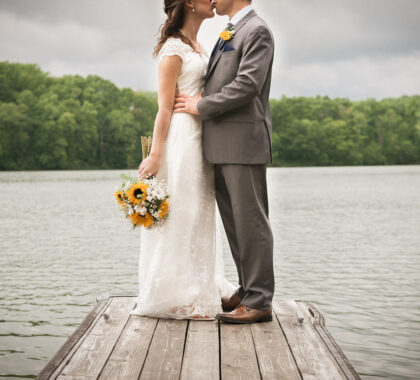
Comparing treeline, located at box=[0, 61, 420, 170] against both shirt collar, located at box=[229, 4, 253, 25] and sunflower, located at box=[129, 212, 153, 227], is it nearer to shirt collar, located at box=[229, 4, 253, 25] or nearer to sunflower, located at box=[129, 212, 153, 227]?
sunflower, located at box=[129, 212, 153, 227]

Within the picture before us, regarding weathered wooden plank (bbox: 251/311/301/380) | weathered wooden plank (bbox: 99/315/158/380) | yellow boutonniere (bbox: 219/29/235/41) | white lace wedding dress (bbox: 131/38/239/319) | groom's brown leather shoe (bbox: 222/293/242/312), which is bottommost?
weathered wooden plank (bbox: 99/315/158/380)

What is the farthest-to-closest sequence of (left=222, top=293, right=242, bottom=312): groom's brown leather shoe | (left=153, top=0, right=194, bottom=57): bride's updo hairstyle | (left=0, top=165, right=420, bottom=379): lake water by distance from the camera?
(left=0, top=165, right=420, bottom=379): lake water → (left=222, top=293, right=242, bottom=312): groom's brown leather shoe → (left=153, top=0, right=194, bottom=57): bride's updo hairstyle

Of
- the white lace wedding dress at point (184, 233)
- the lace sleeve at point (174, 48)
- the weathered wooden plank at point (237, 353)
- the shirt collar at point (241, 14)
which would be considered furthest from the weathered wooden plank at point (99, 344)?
the shirt collar at point (241, 14)

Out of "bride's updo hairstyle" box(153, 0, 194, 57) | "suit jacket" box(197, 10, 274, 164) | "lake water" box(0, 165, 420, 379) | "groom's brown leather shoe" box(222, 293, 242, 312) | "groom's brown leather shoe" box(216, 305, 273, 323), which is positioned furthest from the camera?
"lake water" box(0, 165, 420, 379)

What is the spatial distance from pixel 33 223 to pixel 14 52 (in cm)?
8805

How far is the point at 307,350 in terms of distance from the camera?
3.28m

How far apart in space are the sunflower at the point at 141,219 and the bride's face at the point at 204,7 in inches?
55.1

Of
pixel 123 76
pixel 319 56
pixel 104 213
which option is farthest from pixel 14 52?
pixel 104 213

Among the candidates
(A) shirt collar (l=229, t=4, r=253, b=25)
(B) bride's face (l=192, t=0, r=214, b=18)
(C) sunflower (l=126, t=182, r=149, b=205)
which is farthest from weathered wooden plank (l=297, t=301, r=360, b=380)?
(B) bride's face (l=192, t=0, r=214, b=18)

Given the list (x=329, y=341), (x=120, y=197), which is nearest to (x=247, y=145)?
(x=120, y=197)

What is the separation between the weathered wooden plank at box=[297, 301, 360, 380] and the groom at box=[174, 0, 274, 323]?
13.1 inches

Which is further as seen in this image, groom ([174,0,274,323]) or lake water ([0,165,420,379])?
lake water ([0,165,420,379])

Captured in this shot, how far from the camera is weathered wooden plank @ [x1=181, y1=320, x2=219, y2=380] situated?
294cm

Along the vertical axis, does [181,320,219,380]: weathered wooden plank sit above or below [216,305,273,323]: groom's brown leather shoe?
below
